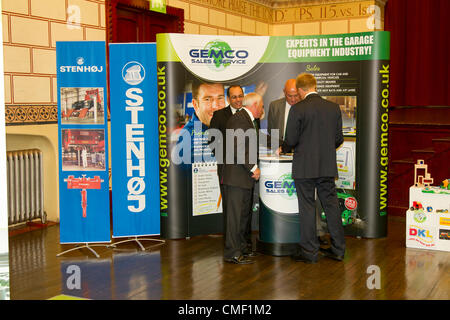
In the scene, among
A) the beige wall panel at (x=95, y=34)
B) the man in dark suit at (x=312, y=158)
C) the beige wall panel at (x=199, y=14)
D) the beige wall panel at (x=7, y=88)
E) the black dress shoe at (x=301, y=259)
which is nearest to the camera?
the man in dark suit at (x=312, y=158)

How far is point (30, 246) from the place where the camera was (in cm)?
538

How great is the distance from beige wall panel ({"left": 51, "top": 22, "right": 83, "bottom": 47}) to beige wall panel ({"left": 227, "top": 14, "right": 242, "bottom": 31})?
322 centimetres

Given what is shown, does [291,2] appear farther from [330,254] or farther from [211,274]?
[211,274]

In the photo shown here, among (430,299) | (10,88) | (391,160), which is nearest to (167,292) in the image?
(430,299)

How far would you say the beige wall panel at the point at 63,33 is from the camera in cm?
586

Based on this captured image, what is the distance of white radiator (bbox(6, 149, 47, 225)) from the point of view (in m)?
5.73

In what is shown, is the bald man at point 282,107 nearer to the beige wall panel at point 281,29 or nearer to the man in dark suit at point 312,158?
the man in dark suit at point 312,158

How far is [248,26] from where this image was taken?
30.3ft

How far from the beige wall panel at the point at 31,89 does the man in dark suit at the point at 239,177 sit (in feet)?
7.84

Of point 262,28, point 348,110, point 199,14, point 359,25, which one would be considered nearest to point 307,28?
point 262,28

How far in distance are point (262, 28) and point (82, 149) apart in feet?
18.6

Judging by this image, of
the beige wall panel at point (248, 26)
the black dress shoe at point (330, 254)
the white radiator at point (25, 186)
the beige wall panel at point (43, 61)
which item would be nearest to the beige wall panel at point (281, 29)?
the beige wall panel at point (248, 26)

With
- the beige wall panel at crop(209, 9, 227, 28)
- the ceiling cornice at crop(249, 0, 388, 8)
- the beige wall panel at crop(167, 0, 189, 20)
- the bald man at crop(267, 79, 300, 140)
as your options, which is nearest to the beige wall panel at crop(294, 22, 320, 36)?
the ceiling cornice at crop(249, 0, 388, 8)
